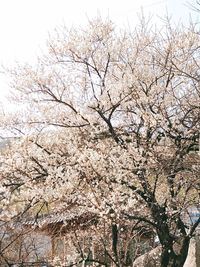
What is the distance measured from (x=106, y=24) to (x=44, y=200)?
3773mm

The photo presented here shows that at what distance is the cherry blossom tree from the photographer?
6.43 metres

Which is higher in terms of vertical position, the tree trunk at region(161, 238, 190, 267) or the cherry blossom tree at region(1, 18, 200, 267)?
the cherry blossom tree at region(1, 18, 200, 267)

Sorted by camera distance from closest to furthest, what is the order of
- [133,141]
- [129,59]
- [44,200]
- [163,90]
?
[44,200] < [133,141] < [163,90] < [129,59]

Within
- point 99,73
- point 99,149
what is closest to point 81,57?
point 99,73

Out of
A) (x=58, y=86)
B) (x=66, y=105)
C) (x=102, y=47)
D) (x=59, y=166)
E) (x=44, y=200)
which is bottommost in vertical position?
(x=44, y=200)

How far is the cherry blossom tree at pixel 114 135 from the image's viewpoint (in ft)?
21.1

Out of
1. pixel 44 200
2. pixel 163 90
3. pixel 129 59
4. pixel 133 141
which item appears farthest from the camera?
pixel 129 59

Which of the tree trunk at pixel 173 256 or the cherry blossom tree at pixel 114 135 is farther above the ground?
the cherry blossom tree at pixel 114 135

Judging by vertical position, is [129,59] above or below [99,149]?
above

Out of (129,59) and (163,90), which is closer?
(163,90)

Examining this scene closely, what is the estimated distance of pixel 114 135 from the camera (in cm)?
691

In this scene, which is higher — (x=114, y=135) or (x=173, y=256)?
(x=114, y=135)

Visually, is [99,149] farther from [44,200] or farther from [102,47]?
[102,47]

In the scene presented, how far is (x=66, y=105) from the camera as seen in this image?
7.52 meters
